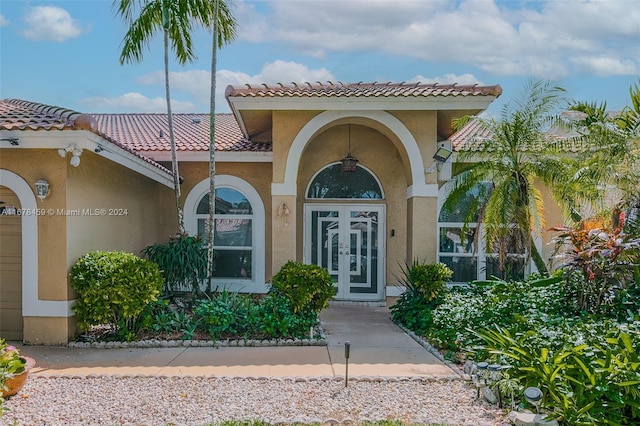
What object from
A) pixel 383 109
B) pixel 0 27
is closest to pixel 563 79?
pixel 383 109

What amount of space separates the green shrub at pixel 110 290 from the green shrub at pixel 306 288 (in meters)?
2.60

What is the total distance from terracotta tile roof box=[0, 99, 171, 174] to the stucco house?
3 centimetres

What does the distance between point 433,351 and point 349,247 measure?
5432 millimetres

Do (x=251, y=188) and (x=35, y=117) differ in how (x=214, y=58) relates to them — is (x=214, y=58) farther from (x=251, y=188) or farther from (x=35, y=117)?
(x=35, y=117)

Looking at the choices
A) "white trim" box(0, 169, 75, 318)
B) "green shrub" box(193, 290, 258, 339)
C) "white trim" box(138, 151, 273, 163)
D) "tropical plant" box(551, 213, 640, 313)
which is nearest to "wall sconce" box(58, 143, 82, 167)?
"white trim" box(0, 169, 75, 318)

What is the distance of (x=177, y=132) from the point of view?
16.2m

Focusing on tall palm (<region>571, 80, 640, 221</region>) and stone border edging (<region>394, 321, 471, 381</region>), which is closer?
stone border edging (<region>394, 321, 471, 381</region>)

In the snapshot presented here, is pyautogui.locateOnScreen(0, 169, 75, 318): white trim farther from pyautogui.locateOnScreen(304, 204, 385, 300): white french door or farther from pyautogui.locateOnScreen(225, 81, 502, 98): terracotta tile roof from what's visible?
pyautogui.locateOnScreen(304, 204, 385, 300): white french door

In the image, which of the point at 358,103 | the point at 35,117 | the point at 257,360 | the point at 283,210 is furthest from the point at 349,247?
the point at 35,117

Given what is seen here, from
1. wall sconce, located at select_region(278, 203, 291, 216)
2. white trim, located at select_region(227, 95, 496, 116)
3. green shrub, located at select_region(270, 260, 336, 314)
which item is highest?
white trim, located at select_region(227, 95, 496, 116)

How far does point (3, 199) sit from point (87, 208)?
146cm

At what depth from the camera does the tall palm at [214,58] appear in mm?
11102

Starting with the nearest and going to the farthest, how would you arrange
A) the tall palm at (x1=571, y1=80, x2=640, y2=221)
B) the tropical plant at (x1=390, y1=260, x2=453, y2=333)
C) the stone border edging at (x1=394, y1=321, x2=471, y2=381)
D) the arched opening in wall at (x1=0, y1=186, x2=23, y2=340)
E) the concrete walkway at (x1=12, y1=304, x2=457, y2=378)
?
the stone border edging at (x1=394, y1=321, x2=471, y2=381) → the concrete walkway at (x1=12, y1=304, x2=457, y2=378) → the arched opening in wall at (x1=0, y1=186, x2=23, y2=340) → the tall palm at (x1=571, y1=80, x2=640, y2=221) → the tropical plant at (x1=390, y1=260, x2=453, y2=333)

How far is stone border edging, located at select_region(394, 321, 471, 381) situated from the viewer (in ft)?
24.1
